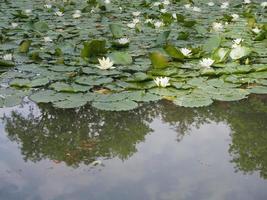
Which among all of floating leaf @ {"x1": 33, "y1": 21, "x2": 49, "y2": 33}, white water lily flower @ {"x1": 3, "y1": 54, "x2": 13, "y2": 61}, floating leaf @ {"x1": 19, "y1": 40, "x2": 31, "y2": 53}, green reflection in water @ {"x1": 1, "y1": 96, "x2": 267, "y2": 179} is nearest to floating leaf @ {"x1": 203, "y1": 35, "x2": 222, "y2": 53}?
green reflection in water @ {"x1": 1, "y1": 96, "x2": 267, "y2": 179}

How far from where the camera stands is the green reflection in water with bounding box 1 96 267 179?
2197mm

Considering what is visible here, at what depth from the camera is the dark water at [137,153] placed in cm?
188

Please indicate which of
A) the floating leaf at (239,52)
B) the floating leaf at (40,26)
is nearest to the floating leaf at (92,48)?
the floating leaf at (239,52)

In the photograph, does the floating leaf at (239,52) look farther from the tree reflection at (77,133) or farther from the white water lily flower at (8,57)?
the white water lily flower at (8,57)

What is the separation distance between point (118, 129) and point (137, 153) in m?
0.31

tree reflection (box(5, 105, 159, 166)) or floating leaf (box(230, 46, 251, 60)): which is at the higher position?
tree reflection (box(5, 105, 159, 166))

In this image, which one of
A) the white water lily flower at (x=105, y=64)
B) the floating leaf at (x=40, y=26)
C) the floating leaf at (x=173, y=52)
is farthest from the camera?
the floating leaf at (x=40, y=26)

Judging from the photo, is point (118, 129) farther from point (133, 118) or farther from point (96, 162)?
point (96, 162)

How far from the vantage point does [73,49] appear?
3.96 meters

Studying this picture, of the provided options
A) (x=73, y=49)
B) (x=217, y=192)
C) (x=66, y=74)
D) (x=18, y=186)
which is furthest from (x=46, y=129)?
(x=73, y=49)

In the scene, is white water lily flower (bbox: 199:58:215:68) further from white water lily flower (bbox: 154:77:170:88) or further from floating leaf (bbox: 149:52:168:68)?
white water lily flower (bbox: 154:77:170:88)

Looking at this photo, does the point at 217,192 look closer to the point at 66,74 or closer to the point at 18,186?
the point at 18,186

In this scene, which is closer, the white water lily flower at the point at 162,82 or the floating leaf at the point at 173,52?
the white water lily flower at the point at 162,82

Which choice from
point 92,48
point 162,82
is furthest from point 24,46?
point 162,82
